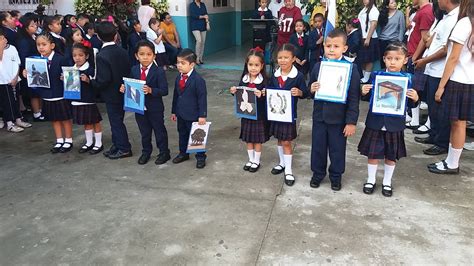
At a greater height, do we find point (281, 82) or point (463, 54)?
point (463, 54)

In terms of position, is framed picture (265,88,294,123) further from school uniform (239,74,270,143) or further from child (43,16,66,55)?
child (43,16,66,55)

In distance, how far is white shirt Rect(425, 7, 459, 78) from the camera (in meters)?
3.84

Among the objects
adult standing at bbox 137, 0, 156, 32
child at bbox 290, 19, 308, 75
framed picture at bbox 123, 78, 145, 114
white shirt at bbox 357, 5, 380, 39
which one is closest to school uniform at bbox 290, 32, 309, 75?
child at bbox 290, 19, 308, 75

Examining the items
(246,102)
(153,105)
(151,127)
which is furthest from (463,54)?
(151,127)

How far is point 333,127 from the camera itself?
11.1ft

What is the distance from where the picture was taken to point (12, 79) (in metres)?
5.01

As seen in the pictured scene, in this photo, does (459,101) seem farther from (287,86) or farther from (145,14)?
(145,14)

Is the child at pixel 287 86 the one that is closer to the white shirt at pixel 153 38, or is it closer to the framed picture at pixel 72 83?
the framed picture at pixel 72 83

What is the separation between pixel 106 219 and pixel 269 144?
6.91ft

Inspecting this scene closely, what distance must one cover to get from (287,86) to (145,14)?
5.59m

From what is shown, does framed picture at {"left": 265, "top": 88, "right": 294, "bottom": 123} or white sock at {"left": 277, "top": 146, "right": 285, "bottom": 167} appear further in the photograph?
white sock at {"left": 277, "top": 146, "right": 285, "bottom": 167}

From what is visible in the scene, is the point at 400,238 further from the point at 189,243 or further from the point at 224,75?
the point at 224,75

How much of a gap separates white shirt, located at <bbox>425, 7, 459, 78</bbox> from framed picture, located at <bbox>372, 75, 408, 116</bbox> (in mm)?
1126

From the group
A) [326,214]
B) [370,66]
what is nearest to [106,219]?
[326,214]
